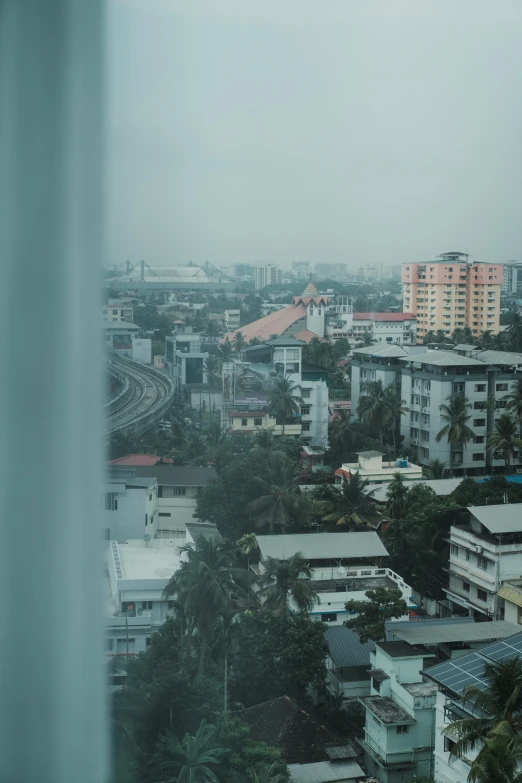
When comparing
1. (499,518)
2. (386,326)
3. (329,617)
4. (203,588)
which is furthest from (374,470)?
(386,326)

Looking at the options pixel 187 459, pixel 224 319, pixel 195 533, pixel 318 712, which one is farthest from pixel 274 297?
pixel 318 712

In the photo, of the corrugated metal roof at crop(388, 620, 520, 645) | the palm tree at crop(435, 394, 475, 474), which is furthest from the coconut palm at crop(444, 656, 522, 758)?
the palm tree at crop(435, 394, 475, 474)

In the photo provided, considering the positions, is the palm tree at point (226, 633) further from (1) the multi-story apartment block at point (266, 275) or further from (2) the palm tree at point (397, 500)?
(1) the multi-story apartment block at point (266, 275)

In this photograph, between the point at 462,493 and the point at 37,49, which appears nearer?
the point at 37,49

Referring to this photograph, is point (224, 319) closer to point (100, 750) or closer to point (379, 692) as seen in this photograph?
point (379, 692)

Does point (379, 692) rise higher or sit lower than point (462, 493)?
lower

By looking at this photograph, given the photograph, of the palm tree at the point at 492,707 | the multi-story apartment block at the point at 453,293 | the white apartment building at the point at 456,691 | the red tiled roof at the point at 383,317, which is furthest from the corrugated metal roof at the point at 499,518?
the red tiled roof at the point at 383,317

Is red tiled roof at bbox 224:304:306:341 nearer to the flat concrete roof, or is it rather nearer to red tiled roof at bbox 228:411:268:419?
red tiled roof at bbox 228:411:268:419
